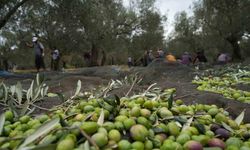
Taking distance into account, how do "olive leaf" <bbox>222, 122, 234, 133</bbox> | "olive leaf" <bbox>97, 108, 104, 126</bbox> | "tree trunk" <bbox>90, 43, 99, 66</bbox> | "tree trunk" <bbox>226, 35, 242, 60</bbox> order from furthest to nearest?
"tree trunk" <bbox>90, 43, 99, 66</bbox> < "tree trunk" <bbox>226, 35, 242, 60</bbox> < "olive leaf" <bbox>222, 122, 234, 133</bbox> < "olive leaf" <bbox>97, 108, 104, 126</bbox>

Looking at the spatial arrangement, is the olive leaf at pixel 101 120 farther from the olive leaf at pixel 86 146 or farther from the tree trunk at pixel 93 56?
the tree trunk at pixel 93 56

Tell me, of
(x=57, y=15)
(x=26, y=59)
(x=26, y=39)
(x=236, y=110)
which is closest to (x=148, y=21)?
(x=26, y=39)

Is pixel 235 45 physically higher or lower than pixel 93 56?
higher

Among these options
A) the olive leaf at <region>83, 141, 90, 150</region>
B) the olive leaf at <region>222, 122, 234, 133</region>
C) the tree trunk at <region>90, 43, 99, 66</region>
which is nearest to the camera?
the olive leaf at <region>83, 141, 90, 150</region>

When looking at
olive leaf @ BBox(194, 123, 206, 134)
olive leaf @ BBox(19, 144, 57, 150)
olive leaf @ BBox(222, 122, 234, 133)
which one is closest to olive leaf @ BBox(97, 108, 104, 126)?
olive leaf @ BBox(19, 144, 57, 150)

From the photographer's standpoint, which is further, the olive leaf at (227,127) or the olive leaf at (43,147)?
the olive leaf at (227,127)

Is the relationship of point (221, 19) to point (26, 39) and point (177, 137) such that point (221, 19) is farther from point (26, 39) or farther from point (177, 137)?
point (177, 137)

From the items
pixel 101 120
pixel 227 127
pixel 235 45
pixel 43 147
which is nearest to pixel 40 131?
pixel 43 147

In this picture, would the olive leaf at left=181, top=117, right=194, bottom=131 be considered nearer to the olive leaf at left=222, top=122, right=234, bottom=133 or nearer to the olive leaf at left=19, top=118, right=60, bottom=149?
the olive leaf at left=222, top=122, right=234, bottom=133

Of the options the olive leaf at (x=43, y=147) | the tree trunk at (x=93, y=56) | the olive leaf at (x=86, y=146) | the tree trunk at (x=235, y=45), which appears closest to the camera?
the olive leaf at (x=43, y=147)

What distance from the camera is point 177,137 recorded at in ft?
7.59

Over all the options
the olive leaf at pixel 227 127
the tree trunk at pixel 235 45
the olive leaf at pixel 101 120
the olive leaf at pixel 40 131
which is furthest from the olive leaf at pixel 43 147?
the tree trunk at pixel 235 45

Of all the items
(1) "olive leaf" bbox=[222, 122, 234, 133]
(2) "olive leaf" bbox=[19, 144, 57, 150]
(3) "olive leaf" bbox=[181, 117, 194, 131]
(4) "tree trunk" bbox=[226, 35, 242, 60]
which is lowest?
(1) "olive leaf" bbox=[222, 122, 234, 133]

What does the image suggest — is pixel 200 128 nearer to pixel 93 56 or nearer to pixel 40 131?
pixel 40 131
